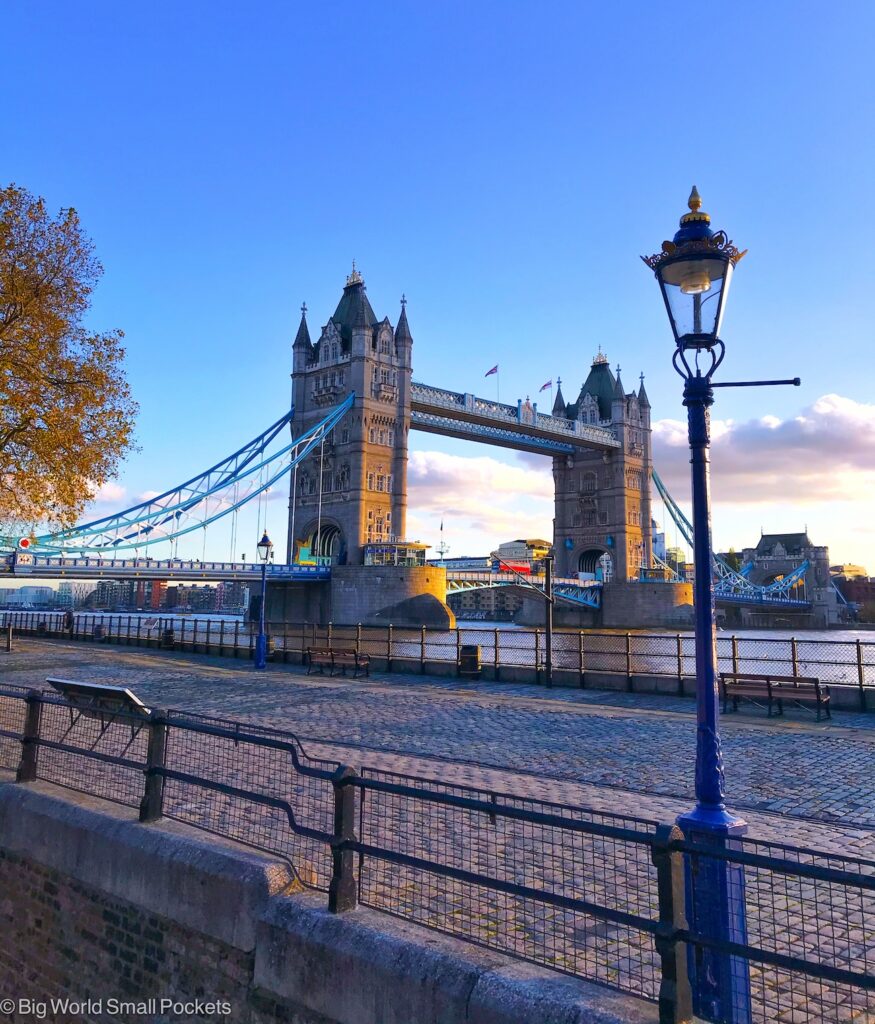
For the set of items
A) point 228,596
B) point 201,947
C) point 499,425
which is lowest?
point 201,947

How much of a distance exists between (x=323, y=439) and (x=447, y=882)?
73.9 meters

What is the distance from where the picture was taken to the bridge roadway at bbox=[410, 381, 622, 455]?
278ft

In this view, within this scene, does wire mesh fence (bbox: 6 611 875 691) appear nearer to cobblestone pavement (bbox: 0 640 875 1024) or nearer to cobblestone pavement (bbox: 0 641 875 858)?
cobblestone pavement (bbox: 0 641 875 858)

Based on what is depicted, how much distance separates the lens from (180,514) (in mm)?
69875

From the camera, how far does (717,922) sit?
344cm

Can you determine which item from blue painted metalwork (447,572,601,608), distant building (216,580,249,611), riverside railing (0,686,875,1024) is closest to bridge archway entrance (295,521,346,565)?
blue painted metalwork (447,572,601,608)

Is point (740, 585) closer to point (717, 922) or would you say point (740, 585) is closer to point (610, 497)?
point (610, 497)

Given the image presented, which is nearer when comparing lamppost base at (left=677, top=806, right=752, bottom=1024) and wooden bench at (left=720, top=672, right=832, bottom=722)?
lamppost base at (left=677, top=806, right=752, bottom=1024)

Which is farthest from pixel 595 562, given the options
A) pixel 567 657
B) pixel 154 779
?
pixel 154 779

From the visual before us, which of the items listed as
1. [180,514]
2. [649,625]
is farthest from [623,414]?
[180,514]

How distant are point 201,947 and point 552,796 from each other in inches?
142

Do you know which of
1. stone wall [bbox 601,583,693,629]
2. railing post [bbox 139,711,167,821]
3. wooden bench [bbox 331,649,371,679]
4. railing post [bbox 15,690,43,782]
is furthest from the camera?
stone wall [bbox 601,583,693,629]

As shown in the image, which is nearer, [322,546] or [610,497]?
[322,546]

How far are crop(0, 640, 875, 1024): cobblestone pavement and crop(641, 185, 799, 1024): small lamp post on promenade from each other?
0.29 metres
